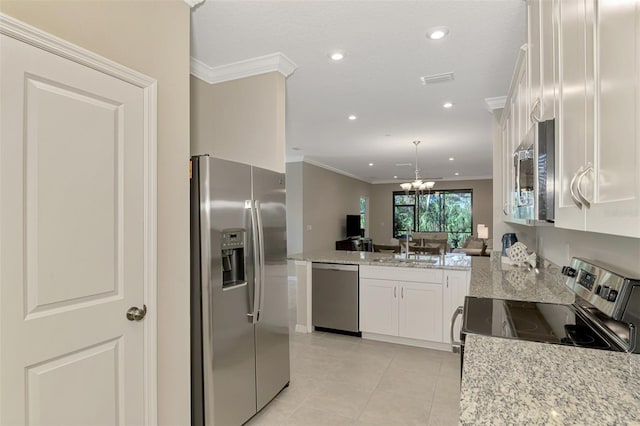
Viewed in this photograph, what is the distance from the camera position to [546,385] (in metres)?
0.90

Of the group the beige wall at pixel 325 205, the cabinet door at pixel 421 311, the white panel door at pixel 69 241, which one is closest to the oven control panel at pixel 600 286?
the white panel door at pixel 69 241

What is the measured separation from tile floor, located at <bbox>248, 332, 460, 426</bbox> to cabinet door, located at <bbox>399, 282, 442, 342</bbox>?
17 centimetres

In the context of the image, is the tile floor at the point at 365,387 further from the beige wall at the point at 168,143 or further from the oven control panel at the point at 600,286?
the oven control panel at the point at 600,286

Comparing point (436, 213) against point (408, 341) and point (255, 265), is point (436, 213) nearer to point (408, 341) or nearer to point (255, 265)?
point (408, 341)

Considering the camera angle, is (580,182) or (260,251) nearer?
(580,182)

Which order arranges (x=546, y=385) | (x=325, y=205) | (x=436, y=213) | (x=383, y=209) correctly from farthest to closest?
(x=383, y=209) → (x=436, y=213) → (x=325, y=205) → (x=546, y=385)

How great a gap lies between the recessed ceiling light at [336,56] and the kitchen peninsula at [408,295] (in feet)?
7.12

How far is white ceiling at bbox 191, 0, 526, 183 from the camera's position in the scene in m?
2.06

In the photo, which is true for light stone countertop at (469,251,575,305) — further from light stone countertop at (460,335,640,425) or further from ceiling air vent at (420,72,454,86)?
ceiling air vent at (420,72,454,86)

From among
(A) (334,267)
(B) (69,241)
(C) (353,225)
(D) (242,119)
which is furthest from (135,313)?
(C) (353,225)

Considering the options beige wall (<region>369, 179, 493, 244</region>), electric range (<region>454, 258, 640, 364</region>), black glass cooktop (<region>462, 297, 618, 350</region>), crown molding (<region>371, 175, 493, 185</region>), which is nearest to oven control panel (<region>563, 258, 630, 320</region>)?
electric range (<region>454, 258, 640, 364</region>)

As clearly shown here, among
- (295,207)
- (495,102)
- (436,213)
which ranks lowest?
(436,213)

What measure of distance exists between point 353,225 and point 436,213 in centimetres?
348

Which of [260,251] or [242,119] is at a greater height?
[242,119]
